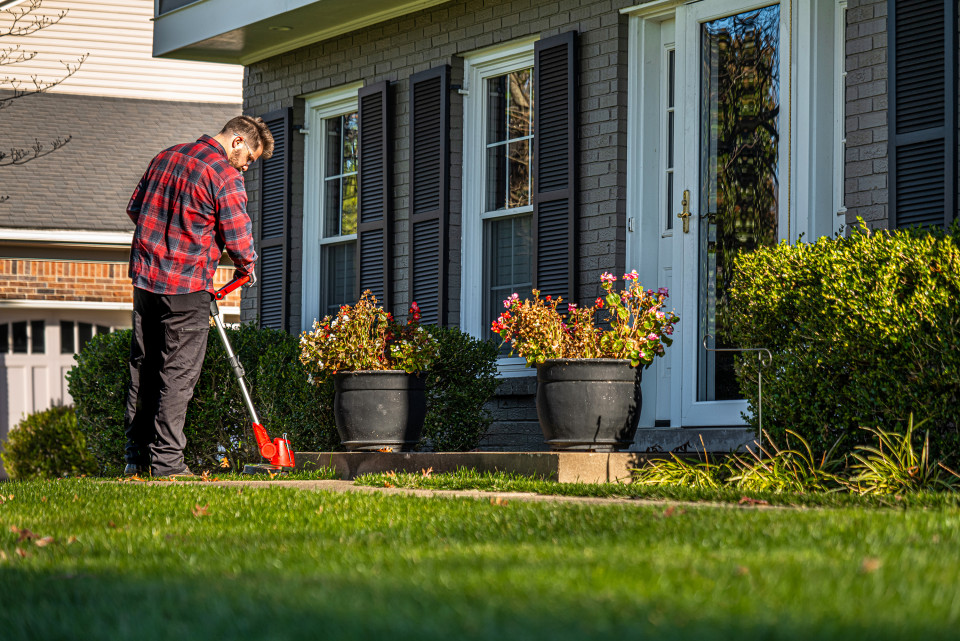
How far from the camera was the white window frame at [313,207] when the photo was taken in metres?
11.1

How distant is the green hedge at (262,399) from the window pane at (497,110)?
1.58 metres

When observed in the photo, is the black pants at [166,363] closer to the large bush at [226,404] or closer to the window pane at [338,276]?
the large bush at [226,404]

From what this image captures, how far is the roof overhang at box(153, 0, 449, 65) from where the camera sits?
32.8ft

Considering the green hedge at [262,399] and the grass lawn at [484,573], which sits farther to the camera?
the green hedge at [262,399]

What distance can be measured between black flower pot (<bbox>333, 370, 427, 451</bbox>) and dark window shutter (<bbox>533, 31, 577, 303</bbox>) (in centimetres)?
131

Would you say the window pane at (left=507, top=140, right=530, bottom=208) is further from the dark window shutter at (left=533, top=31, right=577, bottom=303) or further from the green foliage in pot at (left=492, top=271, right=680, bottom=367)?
the green foliage in pot at (left=492, top=271, right=680, bottom=367)

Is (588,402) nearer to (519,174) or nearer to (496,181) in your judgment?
(519,174)

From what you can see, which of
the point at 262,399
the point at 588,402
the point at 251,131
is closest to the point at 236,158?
the point at 251,131

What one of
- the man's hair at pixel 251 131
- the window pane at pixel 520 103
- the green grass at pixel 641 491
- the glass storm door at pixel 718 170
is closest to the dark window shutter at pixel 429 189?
the window pane at pixel 520 103

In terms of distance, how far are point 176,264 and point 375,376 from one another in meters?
1.47

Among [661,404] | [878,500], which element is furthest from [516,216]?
[878,500]

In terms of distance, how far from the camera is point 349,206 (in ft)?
35.8

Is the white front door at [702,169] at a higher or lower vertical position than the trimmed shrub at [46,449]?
higher

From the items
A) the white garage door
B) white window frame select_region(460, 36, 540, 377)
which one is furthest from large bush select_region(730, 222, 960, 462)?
the white garage door
